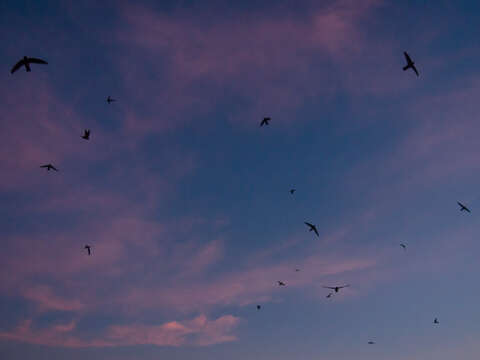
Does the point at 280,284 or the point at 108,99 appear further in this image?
the point at 280,284

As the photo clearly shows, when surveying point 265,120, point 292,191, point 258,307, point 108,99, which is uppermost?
point 108,99

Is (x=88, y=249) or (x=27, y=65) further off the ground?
(x=27, y=65)

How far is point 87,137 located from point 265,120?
21.3 m

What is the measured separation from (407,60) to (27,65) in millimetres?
33656

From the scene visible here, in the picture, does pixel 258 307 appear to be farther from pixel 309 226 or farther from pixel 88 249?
pixel 88 249

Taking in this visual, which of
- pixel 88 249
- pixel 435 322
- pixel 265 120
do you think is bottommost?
pixel 435 322

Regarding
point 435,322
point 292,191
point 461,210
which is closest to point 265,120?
point 292,191

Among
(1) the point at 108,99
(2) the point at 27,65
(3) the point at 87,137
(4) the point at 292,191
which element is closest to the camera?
(2) the point at 27,65

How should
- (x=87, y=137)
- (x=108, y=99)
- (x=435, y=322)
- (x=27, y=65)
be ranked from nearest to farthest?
(x=27, y=65) < (x=87, y=137) < (x=108, y=99) < (x=435, y=322)

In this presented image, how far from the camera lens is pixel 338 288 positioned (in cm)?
4884

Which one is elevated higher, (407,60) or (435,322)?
(407,60)

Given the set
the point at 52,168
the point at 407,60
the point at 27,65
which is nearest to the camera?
the point at 27,65

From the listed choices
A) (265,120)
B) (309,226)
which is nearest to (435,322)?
(309,226)

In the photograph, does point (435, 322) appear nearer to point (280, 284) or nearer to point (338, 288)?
point (338, 288)
